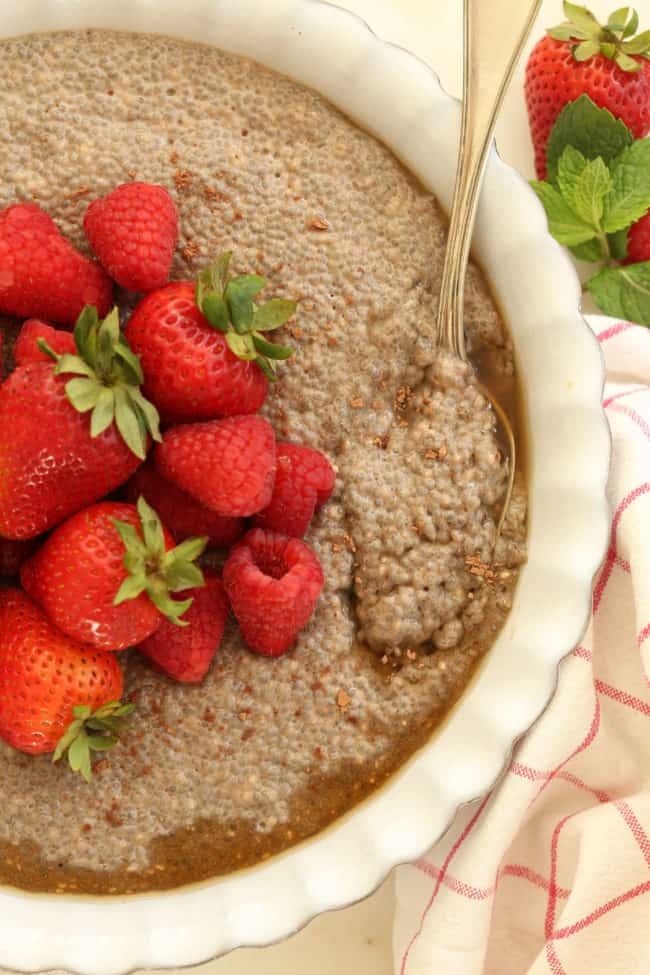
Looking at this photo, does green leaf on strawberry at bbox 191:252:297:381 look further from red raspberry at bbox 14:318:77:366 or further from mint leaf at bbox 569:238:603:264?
mint leaf at bbox 569:238:603:264

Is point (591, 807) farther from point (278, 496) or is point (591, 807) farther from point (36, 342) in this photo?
point (36, 342)

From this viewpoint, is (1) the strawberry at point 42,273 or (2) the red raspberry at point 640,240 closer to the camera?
(1) the strawberry at point 42,273

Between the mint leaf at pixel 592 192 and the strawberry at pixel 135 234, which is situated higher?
the mint leaf at pixel 592 192

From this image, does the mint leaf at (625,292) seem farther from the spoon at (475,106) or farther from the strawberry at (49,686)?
the strawberry at (49,686)

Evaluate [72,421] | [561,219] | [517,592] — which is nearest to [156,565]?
[72,421]

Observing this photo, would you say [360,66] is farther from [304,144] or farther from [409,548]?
[409,548]

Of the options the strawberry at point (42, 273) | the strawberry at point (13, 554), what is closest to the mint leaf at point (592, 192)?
the strawberry at point (42, 273)

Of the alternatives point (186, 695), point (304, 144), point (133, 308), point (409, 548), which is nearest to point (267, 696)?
point (186, 695)
